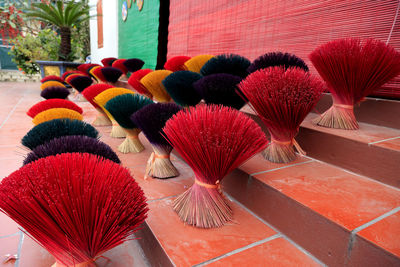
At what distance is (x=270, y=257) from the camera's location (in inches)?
17.3

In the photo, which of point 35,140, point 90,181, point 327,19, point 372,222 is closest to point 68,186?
point 90,181

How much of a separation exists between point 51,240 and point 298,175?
54 centimetres

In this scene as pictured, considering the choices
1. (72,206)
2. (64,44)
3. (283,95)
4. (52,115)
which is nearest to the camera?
(72,206)

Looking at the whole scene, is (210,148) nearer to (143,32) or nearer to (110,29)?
(143,32)

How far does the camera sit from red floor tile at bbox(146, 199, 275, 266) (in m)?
0.43

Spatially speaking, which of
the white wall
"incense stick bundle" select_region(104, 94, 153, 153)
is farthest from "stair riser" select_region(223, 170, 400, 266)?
the white wall

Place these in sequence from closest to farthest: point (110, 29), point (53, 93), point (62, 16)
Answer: point (53, 93) → point (62, 16) → point (110, 29)

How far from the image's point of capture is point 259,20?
1.34 m

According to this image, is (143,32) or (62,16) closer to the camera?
(143,32)

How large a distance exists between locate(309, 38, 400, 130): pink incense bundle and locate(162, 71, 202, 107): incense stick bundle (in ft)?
1.45

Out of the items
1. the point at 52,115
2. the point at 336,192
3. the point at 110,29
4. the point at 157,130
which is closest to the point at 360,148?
the point at 336,192

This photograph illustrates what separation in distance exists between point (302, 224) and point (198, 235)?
209mm

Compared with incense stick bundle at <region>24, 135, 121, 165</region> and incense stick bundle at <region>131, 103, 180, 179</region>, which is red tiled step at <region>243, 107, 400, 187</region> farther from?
incense stick bundle at <region>24, 135, 121, 165</region>

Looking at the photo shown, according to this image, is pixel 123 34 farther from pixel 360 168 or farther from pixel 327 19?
pixel 360 168
